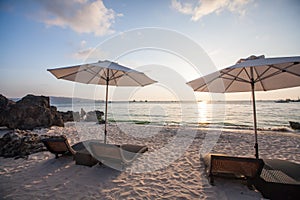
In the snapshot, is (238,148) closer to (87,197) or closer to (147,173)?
(147,173)

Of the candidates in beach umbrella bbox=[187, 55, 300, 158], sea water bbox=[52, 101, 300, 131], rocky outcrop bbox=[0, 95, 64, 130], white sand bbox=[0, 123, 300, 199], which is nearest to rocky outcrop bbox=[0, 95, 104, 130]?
rocky outcrop bbox=[0, 95, 64, 130]

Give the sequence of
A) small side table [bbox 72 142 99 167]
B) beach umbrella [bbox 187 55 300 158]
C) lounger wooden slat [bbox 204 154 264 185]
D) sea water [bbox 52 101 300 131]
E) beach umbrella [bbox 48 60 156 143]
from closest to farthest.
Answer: lounger wooden slat [bbox 204 154 264 185], beach umbrella [bbox 187 55 300 158], small side table [bbox 72 142 99 167], beach umbrella [bbox 48 60 156 143], sea water [bbox 52 101 300 131]

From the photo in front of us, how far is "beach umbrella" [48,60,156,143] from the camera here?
13.9 feet

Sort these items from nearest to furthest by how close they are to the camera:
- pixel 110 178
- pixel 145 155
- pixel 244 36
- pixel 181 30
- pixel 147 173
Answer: pixel 110 178
pixel 147 173
pixel 145 155
pixel 244 36
pixel 181 30

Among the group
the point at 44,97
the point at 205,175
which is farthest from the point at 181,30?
the point at 44,97

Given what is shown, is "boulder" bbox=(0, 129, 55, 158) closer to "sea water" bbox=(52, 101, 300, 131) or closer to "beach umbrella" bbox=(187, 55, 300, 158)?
"beach umbrella" bbox=(187, 55, 300, 158)

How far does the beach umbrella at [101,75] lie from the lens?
4.23 metres

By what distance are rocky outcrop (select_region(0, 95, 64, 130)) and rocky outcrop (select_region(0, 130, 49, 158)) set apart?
464cm

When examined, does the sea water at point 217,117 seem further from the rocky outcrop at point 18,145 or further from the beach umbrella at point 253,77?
the rocky outcrop at point 18,145

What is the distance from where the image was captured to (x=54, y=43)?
7.50 metres

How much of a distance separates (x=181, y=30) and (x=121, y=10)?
2.75 m

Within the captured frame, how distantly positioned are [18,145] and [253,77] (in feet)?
23.7

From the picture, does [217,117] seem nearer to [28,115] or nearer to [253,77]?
[253,77]

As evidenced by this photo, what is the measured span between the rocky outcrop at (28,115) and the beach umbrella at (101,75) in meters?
6.28
